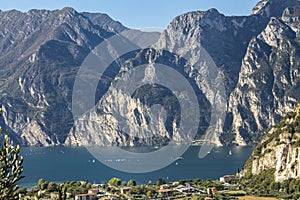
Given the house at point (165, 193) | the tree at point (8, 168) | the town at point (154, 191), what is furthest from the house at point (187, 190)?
the tree at point (8, 168)

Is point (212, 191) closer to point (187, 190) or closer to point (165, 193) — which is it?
point (187, 190)

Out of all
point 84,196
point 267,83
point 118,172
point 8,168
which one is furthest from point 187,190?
point 267,83

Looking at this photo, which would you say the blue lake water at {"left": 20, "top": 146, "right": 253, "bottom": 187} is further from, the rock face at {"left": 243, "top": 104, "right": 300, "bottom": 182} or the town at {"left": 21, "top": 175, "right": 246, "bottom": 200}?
the town at {"left": 21, "top": 175, "right": 246, "bottom": 200}

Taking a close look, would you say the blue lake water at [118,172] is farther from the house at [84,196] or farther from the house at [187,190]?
the house at [84,196]

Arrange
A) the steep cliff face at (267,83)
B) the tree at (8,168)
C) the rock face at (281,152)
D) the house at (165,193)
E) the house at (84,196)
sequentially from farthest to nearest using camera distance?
1. the steep cliff face at (267,83)
2. the rock face at (281,152)
3. the house at (165,193)
4. the house at (84,196)
5. the tree at (8,168)

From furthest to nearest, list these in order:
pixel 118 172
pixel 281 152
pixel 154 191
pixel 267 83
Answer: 1. pixel 267 83
2. pixel 118 172
3. pixel 281 152
4. pixel 154 191

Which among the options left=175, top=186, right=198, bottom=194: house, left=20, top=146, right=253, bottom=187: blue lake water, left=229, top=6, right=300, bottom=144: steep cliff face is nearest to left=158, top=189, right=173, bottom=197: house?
left=175, top=186, right=198, bottom=194: house
